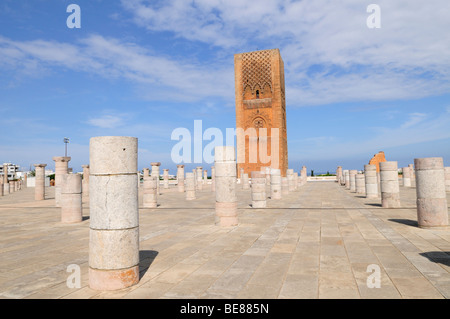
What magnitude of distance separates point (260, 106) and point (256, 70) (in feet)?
16.4

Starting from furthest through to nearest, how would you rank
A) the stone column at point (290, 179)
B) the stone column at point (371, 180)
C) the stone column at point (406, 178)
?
the stone column at point (406, 178) < the stone column at point (290, 179) < the stone column at point (371, 180)

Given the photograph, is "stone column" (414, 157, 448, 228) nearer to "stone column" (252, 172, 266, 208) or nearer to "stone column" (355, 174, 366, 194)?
"stone column" (252, 172, 266, 208)

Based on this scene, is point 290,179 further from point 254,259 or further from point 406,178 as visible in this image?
point 254,259

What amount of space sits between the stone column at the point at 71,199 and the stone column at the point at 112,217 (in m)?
6.50

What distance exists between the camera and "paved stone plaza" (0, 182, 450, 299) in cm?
383

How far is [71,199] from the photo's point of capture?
9.93 m

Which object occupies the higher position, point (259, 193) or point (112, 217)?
point (112, 217)

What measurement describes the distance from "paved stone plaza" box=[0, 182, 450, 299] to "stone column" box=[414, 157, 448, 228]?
0.44 metres

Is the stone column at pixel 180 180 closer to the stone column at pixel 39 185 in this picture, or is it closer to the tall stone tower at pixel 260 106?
the stone column at pixel 39 185

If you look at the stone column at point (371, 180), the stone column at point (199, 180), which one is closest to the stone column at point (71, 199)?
the stone column at point (371, 180)

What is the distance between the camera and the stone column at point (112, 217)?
3969 mm

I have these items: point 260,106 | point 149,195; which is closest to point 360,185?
point 149,195

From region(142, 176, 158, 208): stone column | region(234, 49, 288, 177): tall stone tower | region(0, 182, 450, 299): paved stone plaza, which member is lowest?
region(0, 182, 450, 299): paved stone plaza

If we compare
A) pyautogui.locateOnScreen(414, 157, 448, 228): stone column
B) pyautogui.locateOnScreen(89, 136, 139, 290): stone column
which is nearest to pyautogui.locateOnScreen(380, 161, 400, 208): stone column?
pyautogui.locateOnScreen(414, 157, 448, 228): stone column
